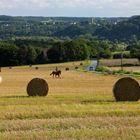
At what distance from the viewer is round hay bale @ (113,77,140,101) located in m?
25.0

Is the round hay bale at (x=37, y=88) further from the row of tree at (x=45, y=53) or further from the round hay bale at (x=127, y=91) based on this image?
the row of tree at (x=45, y=53)

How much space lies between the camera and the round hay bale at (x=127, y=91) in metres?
25.0

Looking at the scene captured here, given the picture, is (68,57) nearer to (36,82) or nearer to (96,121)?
(36,82)

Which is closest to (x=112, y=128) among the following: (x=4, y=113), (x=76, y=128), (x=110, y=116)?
(x=76, y=128)

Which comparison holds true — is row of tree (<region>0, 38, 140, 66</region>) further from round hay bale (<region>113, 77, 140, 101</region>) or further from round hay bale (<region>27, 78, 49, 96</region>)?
round hay bale (<region>113, 77, 140, 101</region>)

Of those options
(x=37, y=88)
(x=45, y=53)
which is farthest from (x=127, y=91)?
(x=45, y=53)

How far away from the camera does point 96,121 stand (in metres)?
14.5

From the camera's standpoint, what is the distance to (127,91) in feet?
82.9

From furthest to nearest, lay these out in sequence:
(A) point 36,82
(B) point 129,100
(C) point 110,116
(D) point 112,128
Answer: (A) point 36,82
(B) point 129,100
(C) point 110,116
(D) point 112,128

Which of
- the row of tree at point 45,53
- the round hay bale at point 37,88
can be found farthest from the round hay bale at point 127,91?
the row of tree at point 45,53

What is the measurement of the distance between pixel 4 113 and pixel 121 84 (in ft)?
33.2

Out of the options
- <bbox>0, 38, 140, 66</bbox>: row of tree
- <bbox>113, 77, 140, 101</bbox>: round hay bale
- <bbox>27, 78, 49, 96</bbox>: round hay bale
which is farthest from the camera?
<bbox>0, 38, 140, 66</bbox>: row of tree

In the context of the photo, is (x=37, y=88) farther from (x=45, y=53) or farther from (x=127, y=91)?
(x=45, y=53)

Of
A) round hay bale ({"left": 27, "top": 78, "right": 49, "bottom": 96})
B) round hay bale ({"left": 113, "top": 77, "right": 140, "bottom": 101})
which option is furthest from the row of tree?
round hay bale ({"left": 113, "top": 77, "right": 140, "bottom": 101})
